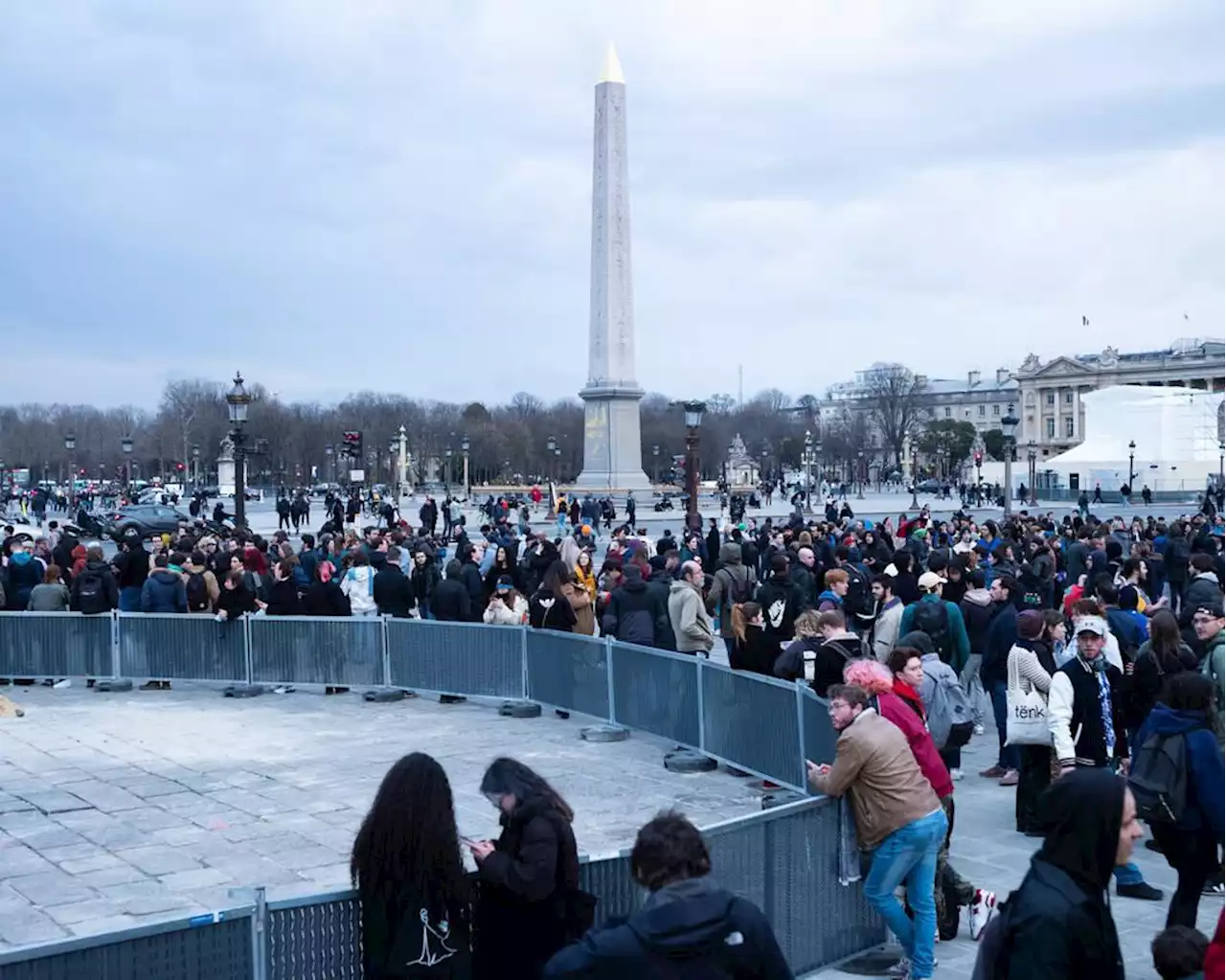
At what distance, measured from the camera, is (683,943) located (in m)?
3.75

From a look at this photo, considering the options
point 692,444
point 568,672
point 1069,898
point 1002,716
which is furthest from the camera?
point 692,444

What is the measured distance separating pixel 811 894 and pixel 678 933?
3.01m

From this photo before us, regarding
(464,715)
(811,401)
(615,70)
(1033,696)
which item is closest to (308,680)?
(464,715)

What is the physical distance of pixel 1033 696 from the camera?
8711 mm

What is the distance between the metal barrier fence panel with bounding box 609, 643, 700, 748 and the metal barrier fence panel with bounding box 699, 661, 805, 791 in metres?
0.27

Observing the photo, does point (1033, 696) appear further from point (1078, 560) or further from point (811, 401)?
point (811, 401)

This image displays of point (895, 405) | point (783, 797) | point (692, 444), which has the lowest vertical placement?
point (783, 797)

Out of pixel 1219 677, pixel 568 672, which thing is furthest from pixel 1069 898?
pixel 568 672

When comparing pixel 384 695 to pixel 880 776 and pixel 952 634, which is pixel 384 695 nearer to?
pixel 952 634

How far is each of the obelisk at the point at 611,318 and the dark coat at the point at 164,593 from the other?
34.6 meters

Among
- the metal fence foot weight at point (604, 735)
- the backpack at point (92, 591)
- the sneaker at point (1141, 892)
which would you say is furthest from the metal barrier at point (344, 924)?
the backpack at point (92, 591)

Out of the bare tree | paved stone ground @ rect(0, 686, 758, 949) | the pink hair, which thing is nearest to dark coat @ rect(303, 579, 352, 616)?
paved stone ground @ rect(0, 686, 758, 949)

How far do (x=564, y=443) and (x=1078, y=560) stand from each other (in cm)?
11053

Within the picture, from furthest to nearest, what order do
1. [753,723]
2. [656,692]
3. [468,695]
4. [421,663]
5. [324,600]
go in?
[324,600], [421,663], [468,695], [656,692], [753,723]
